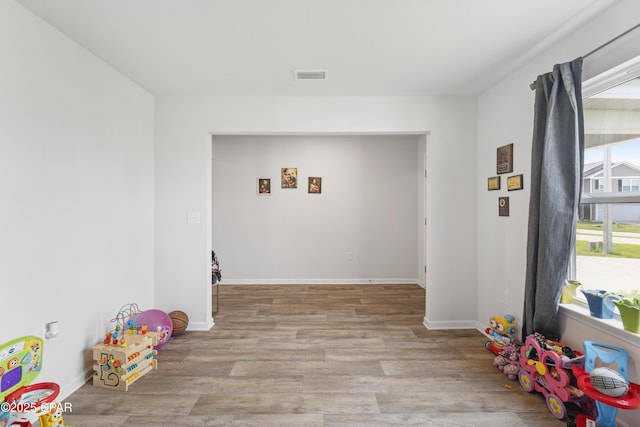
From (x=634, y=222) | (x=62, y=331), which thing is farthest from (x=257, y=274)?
(x=634, y=222)

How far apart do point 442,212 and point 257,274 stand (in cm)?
322

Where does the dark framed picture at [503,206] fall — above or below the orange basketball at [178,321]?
above

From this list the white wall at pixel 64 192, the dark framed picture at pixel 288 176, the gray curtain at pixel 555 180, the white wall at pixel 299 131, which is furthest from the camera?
the dark framed picture at pixel 288 176

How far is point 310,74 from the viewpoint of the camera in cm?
281

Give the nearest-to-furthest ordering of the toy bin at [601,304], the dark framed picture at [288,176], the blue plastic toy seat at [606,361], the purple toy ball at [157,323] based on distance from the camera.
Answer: the blue plastic toy seat at [606,361] < the toy bin at [601,304] < the purple toy ball at [157,323] < the dark framed picture at [288,176]

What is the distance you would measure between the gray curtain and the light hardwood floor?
0.76 m

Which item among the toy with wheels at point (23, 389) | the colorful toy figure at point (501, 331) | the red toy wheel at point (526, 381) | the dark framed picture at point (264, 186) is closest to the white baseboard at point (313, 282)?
the dark framed picture at point (264, 186)

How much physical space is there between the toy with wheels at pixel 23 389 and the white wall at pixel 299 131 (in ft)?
5.29

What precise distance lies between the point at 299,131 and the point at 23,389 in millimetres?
2907

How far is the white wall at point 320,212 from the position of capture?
5.16 m

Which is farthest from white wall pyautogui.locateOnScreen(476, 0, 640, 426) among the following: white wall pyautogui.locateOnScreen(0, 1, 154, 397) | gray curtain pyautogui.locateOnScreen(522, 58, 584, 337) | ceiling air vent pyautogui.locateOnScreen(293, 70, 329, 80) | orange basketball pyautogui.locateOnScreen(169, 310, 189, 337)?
white wall pyautogui.locateOnScreen(0, 1, 154, 397)

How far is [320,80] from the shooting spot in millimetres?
2916

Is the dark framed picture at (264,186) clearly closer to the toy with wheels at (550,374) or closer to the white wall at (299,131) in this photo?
the white wall at (299,131)

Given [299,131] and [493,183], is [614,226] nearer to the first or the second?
[493,183]
